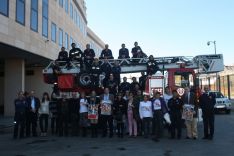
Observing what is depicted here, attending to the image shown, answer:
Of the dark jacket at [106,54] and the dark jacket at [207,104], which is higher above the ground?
the dark jacket at [106,54]

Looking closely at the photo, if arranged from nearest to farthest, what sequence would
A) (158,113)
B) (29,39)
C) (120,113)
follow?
(158,113) → (120,113) → (29,39)

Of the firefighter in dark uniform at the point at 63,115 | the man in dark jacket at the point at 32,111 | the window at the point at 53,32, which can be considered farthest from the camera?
the window at the point at 53,32

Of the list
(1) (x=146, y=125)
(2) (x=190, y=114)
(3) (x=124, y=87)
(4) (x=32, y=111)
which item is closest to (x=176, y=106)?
(2) (x=190, y=114)

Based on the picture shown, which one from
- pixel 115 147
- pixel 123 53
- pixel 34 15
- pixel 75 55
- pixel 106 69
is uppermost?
pixel 34 15

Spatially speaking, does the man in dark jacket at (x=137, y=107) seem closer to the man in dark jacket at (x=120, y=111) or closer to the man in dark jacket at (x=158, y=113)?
the man in dark jacket at (x=120, y=111)

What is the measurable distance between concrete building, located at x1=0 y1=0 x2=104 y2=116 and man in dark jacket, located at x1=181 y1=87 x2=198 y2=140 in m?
13.4

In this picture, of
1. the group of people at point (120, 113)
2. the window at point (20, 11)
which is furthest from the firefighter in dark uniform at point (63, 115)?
the window at point (20, 11)

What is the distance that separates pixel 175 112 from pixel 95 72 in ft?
14.6

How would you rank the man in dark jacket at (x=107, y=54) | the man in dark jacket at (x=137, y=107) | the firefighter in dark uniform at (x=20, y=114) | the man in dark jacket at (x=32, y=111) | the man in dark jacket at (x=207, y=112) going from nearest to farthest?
1. the man in dark jacket at (x=207, y=112)
2. the man in dark jacket at (x=137, y=107)
3. the firefighter in dark uniform at (x=20, y=114)
4. the man in dark jacket at (x=32, y=111)
5. the man in dark jacket at (x=107, y=54)

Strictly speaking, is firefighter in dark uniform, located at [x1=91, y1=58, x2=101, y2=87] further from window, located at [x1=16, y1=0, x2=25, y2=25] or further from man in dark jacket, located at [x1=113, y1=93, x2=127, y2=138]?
window, located at [x1=16, y1=0, x2=25, y2=25]

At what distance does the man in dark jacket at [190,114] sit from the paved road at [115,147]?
16.1 inches

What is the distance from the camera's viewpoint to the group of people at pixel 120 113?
1484 cm

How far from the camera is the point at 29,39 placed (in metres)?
29.1

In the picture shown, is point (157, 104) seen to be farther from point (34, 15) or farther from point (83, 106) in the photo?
point (34, 15)
